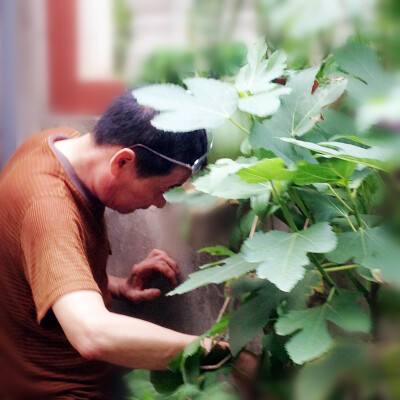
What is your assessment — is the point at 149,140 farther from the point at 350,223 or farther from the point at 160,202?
the point at 350,223

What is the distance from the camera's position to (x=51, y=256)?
784 millimetres

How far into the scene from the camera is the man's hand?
3.35ft

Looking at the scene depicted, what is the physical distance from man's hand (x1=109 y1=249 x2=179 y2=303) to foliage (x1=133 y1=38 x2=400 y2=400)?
31cm

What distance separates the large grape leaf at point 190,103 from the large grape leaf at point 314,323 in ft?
0.75

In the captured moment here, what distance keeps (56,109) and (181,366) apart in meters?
0.41

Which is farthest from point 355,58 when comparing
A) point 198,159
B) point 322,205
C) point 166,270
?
point 166,270

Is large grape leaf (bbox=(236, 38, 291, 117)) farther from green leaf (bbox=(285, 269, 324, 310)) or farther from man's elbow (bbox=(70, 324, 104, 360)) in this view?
man's elbow (bbox=(70, 324, 104, 360))

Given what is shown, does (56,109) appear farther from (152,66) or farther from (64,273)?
(64,273)

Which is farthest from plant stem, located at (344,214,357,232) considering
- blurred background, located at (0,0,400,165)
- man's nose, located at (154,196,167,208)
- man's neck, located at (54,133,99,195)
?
man's neck, located at (54,133,99,195)

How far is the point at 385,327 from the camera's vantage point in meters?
0.22

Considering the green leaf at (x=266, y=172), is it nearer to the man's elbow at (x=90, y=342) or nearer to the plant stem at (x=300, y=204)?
the plant stem at (x=300, y=204)

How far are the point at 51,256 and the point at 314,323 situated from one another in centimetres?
42

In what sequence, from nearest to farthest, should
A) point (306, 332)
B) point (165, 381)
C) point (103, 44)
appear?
point (103, 44)
point (306, 332)
point (165, 381)

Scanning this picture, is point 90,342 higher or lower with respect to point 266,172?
lower
